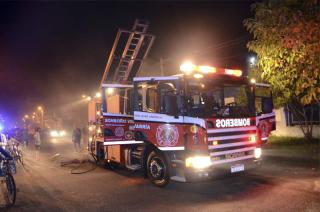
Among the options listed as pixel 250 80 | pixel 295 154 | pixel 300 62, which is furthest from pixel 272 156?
pixel 300 62

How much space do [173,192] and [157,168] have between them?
2.47 ft

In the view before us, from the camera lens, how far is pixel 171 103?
798 centimetres

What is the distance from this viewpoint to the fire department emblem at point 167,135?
820 cm

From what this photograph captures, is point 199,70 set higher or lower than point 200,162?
higher

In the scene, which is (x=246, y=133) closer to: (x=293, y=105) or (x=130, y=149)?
(x=130, y=149)

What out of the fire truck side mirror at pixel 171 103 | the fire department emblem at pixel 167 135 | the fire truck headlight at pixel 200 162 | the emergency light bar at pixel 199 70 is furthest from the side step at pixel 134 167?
the emergency light bar at pixel 199 70

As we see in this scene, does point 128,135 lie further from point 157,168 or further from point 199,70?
point 199,70

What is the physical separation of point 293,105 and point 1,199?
48.7ft

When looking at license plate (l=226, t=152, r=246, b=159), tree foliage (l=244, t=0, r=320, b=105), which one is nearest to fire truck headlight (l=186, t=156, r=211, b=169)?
license plate (l=226, t=152, r=246, b=159)

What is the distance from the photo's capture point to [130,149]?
1048 centimetres

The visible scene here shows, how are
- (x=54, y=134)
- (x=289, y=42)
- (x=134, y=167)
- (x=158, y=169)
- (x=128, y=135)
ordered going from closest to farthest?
1. (x=289, y=42)
2. (x=158, y=169)
3. (x=134, y=167)
4. (x=128, y=135)
5. (x=54, y=134)

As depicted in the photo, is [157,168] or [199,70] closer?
[199,70]

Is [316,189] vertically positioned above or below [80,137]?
below

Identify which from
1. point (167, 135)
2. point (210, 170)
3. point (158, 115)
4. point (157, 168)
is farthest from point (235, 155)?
point (158, 115)
